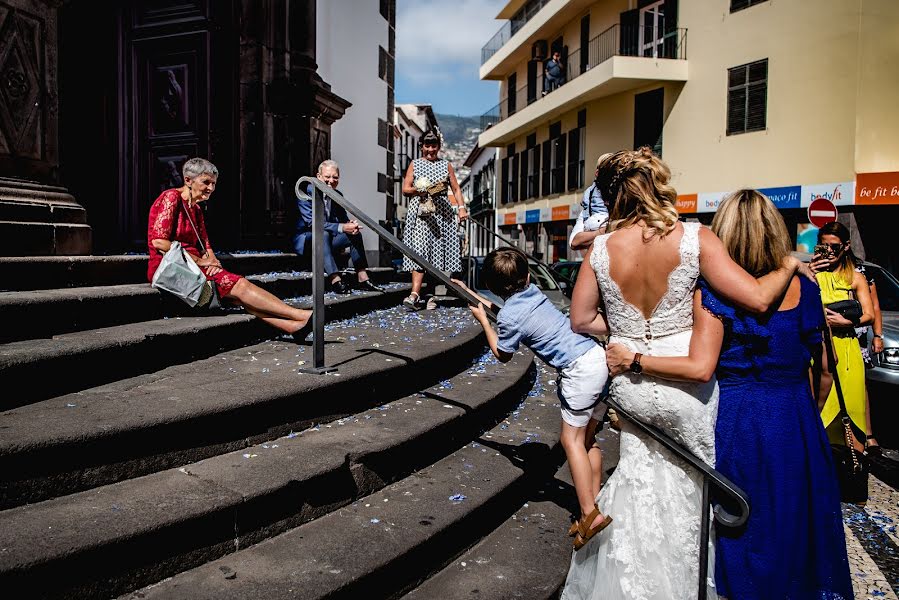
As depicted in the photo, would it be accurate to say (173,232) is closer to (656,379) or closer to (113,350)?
(113,350)

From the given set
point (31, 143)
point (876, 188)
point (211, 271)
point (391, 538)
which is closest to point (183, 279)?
point (211, 271)

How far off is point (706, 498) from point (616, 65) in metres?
18.8

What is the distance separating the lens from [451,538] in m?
2.95

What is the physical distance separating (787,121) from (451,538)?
16.3 meters

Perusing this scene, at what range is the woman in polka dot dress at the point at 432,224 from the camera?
691 cm

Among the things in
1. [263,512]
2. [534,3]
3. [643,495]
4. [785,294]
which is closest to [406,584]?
[263,512]

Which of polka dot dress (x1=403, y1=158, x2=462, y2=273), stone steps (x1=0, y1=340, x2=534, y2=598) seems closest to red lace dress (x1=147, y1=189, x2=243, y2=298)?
stone steps (x1=0, y1=340, x2=534, y2=598)

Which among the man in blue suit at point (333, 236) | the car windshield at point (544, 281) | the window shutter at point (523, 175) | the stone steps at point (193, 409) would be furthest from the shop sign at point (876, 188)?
the window shutter at point (523, 175)

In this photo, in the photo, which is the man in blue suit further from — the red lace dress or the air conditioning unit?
the air conditioning unit

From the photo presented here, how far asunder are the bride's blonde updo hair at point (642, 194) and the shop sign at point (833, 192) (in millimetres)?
14155

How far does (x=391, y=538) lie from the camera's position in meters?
2.74

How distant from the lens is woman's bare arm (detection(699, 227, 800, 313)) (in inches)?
93.7

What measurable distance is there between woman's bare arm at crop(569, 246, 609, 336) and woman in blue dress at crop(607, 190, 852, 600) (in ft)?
0.65

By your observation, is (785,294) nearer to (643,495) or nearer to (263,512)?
(643,495)
